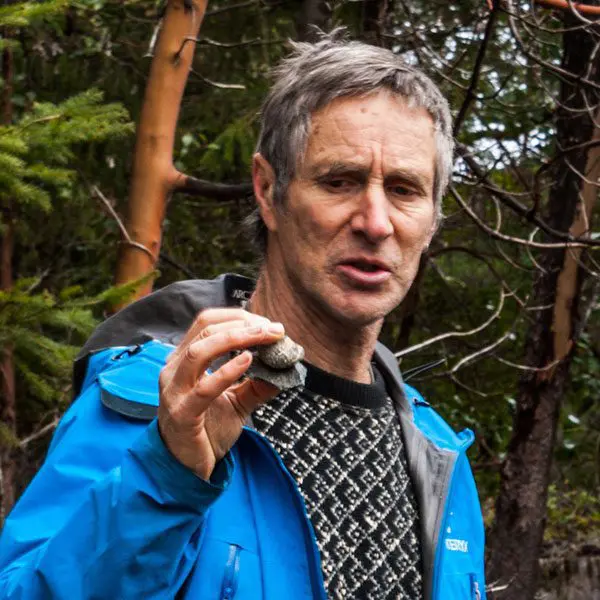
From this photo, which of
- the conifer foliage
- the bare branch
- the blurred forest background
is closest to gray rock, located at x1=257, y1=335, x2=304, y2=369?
the conifer foliage

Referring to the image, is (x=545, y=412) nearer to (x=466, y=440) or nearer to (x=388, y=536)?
(x=466, y=440)

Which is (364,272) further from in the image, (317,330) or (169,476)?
(169,476)

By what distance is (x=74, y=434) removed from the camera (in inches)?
71.5

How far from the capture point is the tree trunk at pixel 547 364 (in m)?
5.13

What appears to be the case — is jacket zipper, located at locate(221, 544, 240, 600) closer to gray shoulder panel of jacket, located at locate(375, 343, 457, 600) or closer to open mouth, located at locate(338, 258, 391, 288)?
gray shoulder panel of jacket, located at locate(375, 343, 457, 600)

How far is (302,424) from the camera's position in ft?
6.97

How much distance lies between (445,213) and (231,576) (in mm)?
3826

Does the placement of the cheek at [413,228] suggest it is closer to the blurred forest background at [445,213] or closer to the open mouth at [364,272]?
the open mouth at [364,272]

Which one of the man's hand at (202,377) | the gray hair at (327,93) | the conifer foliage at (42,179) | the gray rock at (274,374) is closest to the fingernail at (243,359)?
the man's hand at (202,377)

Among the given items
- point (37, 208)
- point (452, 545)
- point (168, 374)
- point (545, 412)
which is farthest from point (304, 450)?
point (37, 208)

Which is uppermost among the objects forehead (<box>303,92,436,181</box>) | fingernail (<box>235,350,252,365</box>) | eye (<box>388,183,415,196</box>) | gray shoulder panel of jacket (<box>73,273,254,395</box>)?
forehead (<box>303,92,436,181</box>)

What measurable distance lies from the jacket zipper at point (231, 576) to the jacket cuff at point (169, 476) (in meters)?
0.27

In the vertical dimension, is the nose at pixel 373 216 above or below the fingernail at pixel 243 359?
above

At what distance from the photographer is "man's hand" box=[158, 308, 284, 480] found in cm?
149
